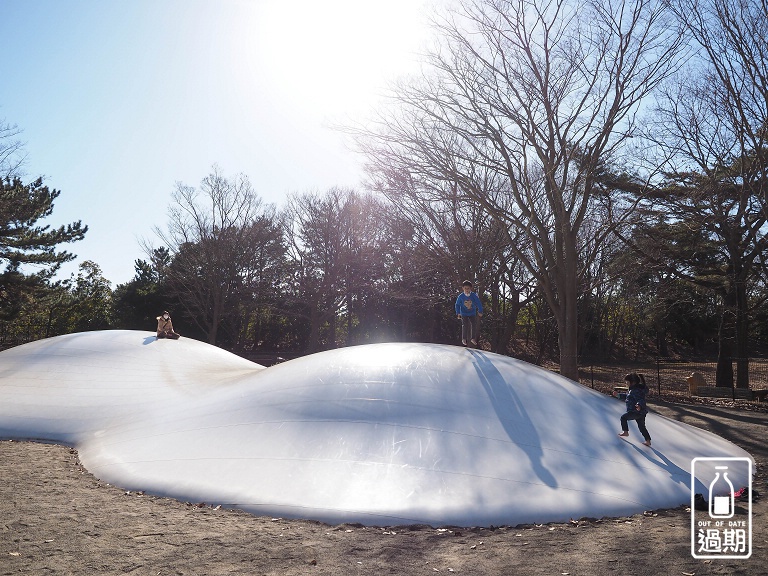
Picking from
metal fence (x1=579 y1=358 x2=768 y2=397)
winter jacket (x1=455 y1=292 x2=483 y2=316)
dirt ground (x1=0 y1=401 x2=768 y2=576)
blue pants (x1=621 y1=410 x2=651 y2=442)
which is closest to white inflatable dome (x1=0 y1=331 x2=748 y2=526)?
blue pants (x1=621 y1=410 x2=651 y2=442)

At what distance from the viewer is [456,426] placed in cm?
739

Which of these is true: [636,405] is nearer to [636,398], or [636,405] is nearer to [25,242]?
[636,398]

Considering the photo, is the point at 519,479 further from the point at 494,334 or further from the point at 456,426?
the point at 494,334

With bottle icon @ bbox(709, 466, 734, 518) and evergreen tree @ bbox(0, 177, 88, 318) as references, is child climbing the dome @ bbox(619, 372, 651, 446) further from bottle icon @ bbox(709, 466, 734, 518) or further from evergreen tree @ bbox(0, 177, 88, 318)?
evergreen tree @ bbox(0, 177, 88, 318)

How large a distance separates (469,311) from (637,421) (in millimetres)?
3568

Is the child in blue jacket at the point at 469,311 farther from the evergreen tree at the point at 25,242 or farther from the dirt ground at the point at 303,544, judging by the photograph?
the evergreen tree at the point at 25,242

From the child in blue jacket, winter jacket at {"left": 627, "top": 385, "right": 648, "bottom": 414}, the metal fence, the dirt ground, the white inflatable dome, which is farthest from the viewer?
the metal fence

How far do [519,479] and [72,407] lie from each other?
8661mm

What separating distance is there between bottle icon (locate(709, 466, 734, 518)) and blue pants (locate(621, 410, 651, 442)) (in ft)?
2.93

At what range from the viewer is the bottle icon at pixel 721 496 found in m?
6.33

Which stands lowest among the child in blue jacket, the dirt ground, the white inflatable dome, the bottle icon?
the dirt ground

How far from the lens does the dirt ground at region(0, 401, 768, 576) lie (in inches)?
187

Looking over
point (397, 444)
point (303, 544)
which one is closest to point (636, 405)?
point (397, 444)

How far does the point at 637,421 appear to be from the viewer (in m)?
8.10
